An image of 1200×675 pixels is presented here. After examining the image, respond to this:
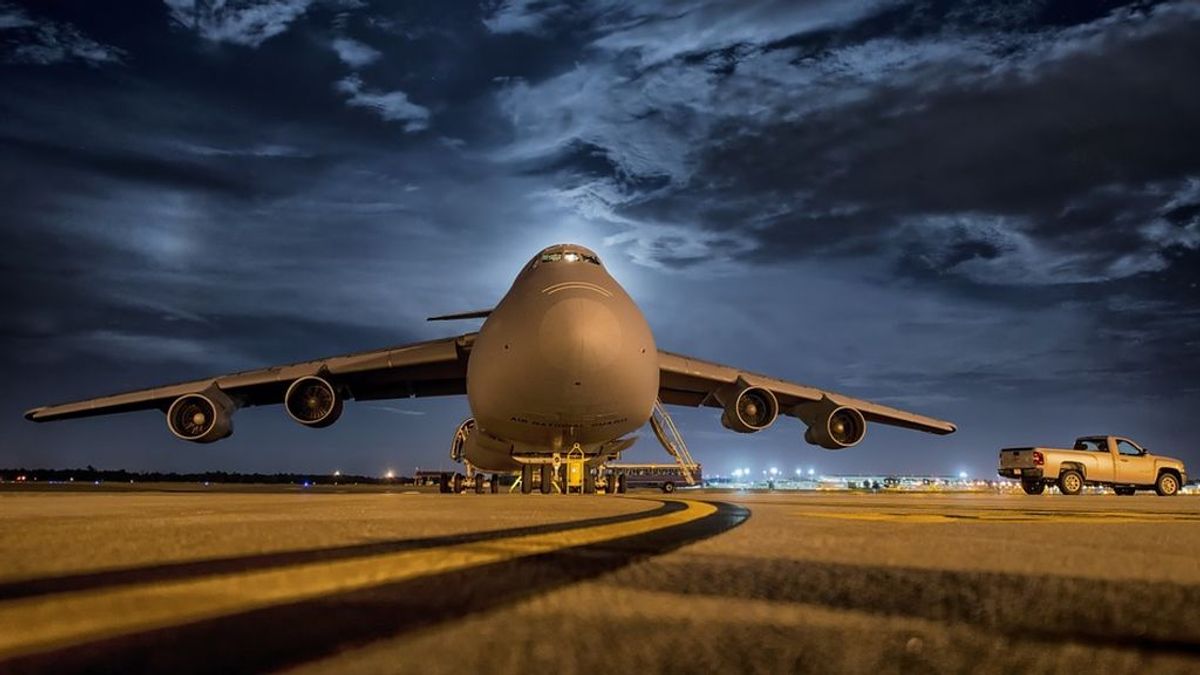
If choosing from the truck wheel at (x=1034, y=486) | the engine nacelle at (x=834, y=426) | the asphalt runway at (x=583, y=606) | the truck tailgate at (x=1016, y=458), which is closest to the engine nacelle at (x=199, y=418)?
the engine nacelle at (x=834, y=426)

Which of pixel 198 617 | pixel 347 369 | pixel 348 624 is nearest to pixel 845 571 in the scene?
pixel 348 624

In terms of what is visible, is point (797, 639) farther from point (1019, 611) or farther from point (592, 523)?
point (592, 523)

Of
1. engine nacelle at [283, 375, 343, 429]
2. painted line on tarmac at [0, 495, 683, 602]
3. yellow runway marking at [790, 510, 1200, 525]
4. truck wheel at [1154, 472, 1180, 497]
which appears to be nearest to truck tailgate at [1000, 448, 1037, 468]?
truck wheel at [1154, 472, 1180, 497]

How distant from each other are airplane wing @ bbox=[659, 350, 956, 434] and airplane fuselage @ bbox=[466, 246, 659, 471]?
416 cm

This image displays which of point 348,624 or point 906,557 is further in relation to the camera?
point 906,557

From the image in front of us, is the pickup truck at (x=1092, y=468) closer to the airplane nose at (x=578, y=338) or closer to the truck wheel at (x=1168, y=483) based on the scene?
the truck wheel at (x=1168, y=483)

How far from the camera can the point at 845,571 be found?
7.32 ft

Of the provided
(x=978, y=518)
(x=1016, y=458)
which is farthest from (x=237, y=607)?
(x=1016, y=458)

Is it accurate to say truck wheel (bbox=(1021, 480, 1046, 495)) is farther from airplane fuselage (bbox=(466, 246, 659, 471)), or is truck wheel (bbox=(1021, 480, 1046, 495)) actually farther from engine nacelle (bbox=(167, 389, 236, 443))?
engine nacelle (bbox=(167, 389, 236, 443))

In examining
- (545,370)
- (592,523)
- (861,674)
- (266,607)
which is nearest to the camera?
(861,674)

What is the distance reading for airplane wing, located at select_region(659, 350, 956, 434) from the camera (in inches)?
685

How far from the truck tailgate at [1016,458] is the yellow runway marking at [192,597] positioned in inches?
789

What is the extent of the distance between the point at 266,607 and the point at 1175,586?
2.27 metres

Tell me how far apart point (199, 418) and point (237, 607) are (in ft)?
54.2
